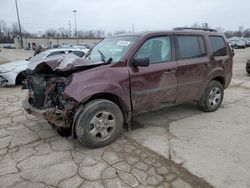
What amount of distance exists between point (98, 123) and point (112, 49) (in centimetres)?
145

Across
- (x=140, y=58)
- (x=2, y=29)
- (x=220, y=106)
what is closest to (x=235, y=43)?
(x=220, y=106)

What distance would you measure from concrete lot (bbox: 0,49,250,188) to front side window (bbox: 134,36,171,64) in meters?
1.36

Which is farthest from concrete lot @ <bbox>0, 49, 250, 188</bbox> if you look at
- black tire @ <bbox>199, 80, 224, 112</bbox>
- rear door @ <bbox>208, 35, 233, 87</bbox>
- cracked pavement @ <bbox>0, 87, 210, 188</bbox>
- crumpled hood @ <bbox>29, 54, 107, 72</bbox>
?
A: crumpled hood @ <bbox>29, 54, 107, 72</bbox>

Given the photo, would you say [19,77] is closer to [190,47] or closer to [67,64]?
[67,64]

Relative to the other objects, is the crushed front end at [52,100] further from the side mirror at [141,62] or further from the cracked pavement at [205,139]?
the cracked pavement at [205,139]

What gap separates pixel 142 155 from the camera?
3533 mm

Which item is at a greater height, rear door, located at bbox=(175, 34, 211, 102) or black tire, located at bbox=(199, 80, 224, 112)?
rear door, located at bbox=(175, 34, 211, 102)

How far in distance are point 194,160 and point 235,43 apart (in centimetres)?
4273

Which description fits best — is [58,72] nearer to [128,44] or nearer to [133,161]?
[128,44]

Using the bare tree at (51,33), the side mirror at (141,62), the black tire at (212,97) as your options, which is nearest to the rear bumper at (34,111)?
the side mirror at (141,62)

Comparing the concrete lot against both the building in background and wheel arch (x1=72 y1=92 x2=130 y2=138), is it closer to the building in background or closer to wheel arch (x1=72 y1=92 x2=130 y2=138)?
wheel arch (x1=72 y1=92 x2=130 y2=138)

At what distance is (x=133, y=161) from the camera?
11.0ft

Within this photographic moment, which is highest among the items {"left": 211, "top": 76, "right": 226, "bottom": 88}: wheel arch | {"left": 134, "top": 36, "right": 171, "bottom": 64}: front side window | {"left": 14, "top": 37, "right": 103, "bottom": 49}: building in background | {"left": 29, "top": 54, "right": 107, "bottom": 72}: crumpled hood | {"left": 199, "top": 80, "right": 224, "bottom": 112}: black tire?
{"left": 14, "top": 37, "right": 103, "bottom": 49}: building in background

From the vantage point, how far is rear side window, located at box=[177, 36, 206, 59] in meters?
4.54
